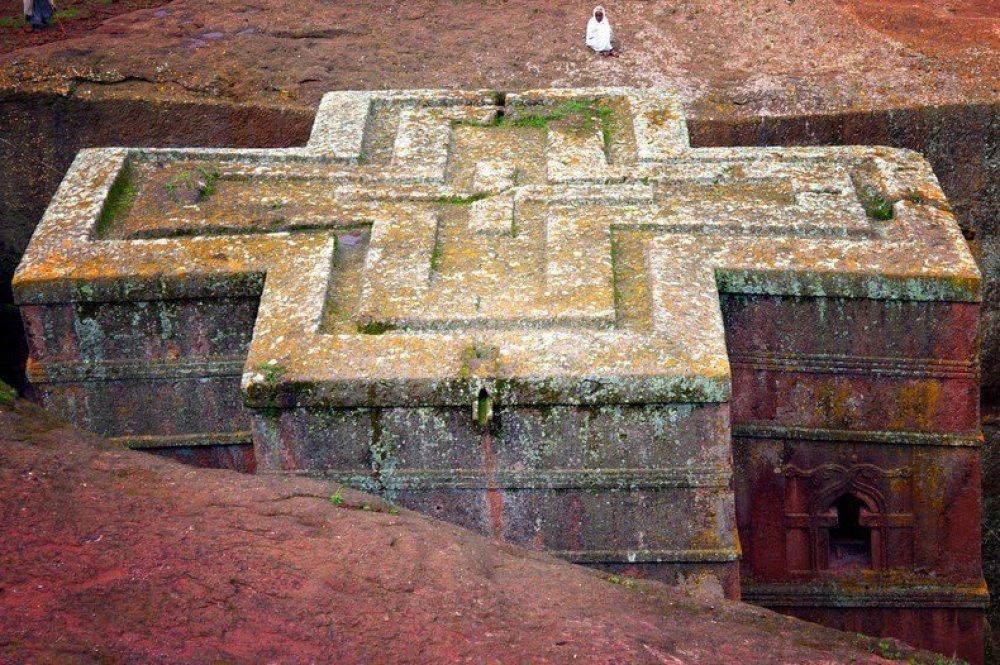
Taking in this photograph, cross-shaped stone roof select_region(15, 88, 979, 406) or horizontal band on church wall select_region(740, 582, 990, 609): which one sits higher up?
cross-shaped stone roof select_region(15, 88, 979, 406)

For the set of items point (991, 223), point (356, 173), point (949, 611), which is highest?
point (356, 173)

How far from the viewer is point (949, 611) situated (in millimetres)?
8859

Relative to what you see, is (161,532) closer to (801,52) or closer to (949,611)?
(949,611)

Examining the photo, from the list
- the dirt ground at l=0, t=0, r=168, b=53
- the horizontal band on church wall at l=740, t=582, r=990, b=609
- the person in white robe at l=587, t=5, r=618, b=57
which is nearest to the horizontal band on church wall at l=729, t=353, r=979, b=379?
the horizontal band on church wall at l=740, t=582, r=990, b=609

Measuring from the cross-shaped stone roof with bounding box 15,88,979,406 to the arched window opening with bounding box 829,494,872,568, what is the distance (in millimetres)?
1596

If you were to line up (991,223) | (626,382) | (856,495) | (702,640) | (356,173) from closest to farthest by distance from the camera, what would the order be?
1. (702,640)
2. (626,382)
3. (856,495)
4. (356,173)
5. (991,223)

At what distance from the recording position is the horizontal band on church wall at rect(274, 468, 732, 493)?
745cm

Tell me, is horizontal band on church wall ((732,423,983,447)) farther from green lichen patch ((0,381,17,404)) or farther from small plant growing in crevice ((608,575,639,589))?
green lichen patch ((0,381,17,404))

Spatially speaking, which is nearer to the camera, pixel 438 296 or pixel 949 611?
pixel 438 296

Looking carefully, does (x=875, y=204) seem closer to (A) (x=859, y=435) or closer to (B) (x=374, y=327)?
(A) (x=859, y=435)

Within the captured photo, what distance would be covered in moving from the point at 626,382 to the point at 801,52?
6.76 meters

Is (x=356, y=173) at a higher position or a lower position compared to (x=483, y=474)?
higher

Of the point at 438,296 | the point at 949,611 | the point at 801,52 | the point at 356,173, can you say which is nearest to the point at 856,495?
the point at 949,611

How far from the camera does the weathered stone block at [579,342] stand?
7418 mm
